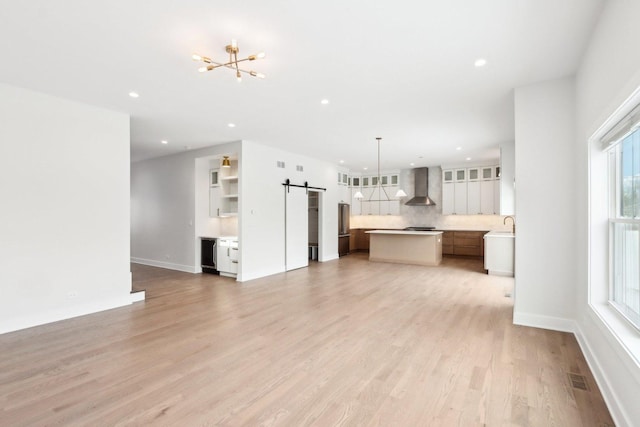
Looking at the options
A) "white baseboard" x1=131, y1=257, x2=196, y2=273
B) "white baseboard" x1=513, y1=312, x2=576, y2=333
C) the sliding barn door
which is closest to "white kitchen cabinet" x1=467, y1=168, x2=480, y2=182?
the sliding barn door

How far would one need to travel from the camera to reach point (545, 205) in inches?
143

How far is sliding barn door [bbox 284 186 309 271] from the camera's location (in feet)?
24.8

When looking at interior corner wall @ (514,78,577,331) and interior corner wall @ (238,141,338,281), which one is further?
interior corner wall @ (238,141,338,281)

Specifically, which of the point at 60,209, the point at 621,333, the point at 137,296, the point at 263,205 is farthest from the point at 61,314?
the point at 621,333

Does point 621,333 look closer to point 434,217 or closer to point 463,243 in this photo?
point 463,243

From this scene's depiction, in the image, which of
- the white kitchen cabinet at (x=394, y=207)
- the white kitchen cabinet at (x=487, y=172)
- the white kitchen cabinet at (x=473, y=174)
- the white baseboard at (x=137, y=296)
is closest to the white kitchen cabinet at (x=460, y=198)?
the white kitchen cabinet at (x=473, y=174)

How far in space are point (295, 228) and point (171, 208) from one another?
3.06 meters

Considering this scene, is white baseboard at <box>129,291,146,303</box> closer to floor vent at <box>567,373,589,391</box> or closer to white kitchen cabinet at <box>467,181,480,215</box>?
floor vent at <box>567,373,589,391</box>

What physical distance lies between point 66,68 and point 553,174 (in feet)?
17.8

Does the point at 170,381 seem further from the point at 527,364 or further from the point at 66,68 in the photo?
the point at 66,68

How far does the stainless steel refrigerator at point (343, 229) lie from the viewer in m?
10.2

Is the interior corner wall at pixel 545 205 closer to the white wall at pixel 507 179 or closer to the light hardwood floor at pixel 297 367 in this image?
the light hardwood floor at pixel 297 367

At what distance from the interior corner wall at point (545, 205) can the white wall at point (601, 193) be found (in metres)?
0.16

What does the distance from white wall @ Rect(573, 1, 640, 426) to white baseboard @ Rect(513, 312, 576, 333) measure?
0.24m
